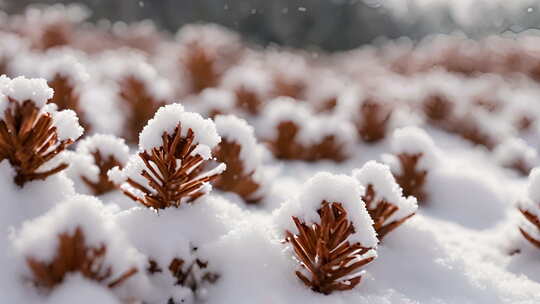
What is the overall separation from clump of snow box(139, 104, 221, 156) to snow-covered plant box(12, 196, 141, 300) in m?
0.25

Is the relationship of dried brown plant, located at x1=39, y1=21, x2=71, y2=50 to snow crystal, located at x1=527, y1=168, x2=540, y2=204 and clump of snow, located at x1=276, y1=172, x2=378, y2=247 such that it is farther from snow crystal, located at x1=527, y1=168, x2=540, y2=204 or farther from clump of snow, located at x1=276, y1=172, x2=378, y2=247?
snow crystal, located at x1=527, y1=168, x2=540, y2=204

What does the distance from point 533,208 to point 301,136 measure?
68.6 inches

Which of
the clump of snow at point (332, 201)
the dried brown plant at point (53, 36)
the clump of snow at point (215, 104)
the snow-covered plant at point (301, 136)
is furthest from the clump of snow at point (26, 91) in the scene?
the dried brown plant at point (53, 36)

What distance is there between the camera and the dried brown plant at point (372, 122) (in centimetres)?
414

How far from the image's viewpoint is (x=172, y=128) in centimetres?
165

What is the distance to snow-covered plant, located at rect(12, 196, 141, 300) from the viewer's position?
4.62ft

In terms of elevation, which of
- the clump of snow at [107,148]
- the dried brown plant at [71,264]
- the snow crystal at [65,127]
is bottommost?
the dried brown plant at [71,264]

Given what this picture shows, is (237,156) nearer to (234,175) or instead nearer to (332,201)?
(234,175)

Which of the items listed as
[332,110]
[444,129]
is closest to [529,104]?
[444,129]

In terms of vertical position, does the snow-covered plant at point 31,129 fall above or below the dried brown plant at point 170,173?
above

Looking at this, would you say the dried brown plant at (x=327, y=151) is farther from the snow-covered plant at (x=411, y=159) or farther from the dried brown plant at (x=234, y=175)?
the dried brown plant at (x=234, y=175)

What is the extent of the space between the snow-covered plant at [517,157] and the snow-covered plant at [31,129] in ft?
11.0

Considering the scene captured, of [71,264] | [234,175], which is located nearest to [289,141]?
[234,175]

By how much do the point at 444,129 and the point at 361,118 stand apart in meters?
1.32
